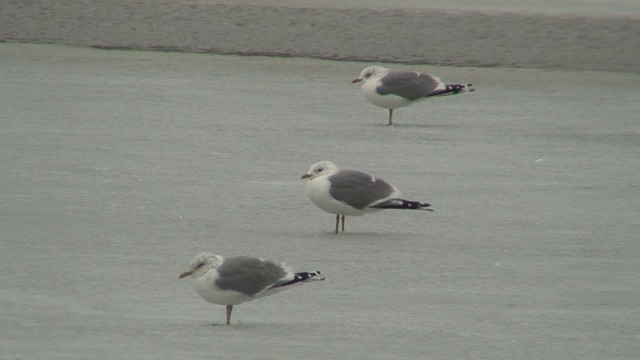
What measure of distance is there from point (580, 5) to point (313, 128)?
275 inches

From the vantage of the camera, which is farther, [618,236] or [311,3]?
[311,3]

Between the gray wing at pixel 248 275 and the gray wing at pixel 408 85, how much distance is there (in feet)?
21.7

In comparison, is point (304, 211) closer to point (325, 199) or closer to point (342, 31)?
point (325, 199)

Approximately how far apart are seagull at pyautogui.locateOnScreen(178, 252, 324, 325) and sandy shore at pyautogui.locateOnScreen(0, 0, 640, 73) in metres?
9.68

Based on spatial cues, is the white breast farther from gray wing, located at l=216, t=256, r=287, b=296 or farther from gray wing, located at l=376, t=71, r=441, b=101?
gray wing, located at l=376, t=71, r=441, b=101

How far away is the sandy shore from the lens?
17719 mm

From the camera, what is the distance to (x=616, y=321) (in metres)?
8.01

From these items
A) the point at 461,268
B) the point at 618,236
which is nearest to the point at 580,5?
the point at 618,236

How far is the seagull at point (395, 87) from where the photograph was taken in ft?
47.2

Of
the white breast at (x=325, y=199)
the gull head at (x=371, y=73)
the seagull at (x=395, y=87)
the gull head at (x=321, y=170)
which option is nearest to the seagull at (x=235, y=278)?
the white breast at (x=325, y=199)

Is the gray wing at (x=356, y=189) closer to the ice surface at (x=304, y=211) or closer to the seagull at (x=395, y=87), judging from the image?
the ice surface at (x=304, y=211)

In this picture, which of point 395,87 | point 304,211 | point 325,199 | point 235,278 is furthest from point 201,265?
point 395,87

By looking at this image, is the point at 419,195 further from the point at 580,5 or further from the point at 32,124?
the point at 580,5

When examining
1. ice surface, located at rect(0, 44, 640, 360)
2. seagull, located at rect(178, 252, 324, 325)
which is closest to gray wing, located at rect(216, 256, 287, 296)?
seagull, located at rect(178, 252, 324, 325)
